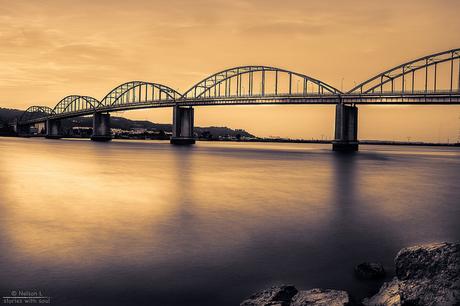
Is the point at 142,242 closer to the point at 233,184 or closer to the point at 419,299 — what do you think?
the point at 419,299

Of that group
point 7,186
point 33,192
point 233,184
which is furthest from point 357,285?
point 7,186

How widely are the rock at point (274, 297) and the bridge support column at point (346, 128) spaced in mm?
94613

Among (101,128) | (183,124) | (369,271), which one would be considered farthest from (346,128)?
(101,128)

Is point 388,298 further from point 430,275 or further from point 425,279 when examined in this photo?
point 430,275

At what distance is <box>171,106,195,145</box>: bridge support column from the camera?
12850 cm

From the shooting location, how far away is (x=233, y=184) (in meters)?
31.9

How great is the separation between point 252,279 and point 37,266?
4.99m

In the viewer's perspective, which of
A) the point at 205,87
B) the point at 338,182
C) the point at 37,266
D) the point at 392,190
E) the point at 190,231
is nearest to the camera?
the point at 37,266

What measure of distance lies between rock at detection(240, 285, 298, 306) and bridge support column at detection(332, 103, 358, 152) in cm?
9461

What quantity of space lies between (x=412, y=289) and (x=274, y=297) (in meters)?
2.27

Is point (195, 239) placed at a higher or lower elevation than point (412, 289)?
lower

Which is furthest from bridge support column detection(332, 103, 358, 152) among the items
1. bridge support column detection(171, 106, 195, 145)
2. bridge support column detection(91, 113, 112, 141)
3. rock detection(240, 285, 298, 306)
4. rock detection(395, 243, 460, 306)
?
bridge support column detection(91, 113, 112, 141)

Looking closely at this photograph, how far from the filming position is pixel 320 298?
273 inches

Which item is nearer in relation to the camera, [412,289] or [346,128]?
[412,289]
